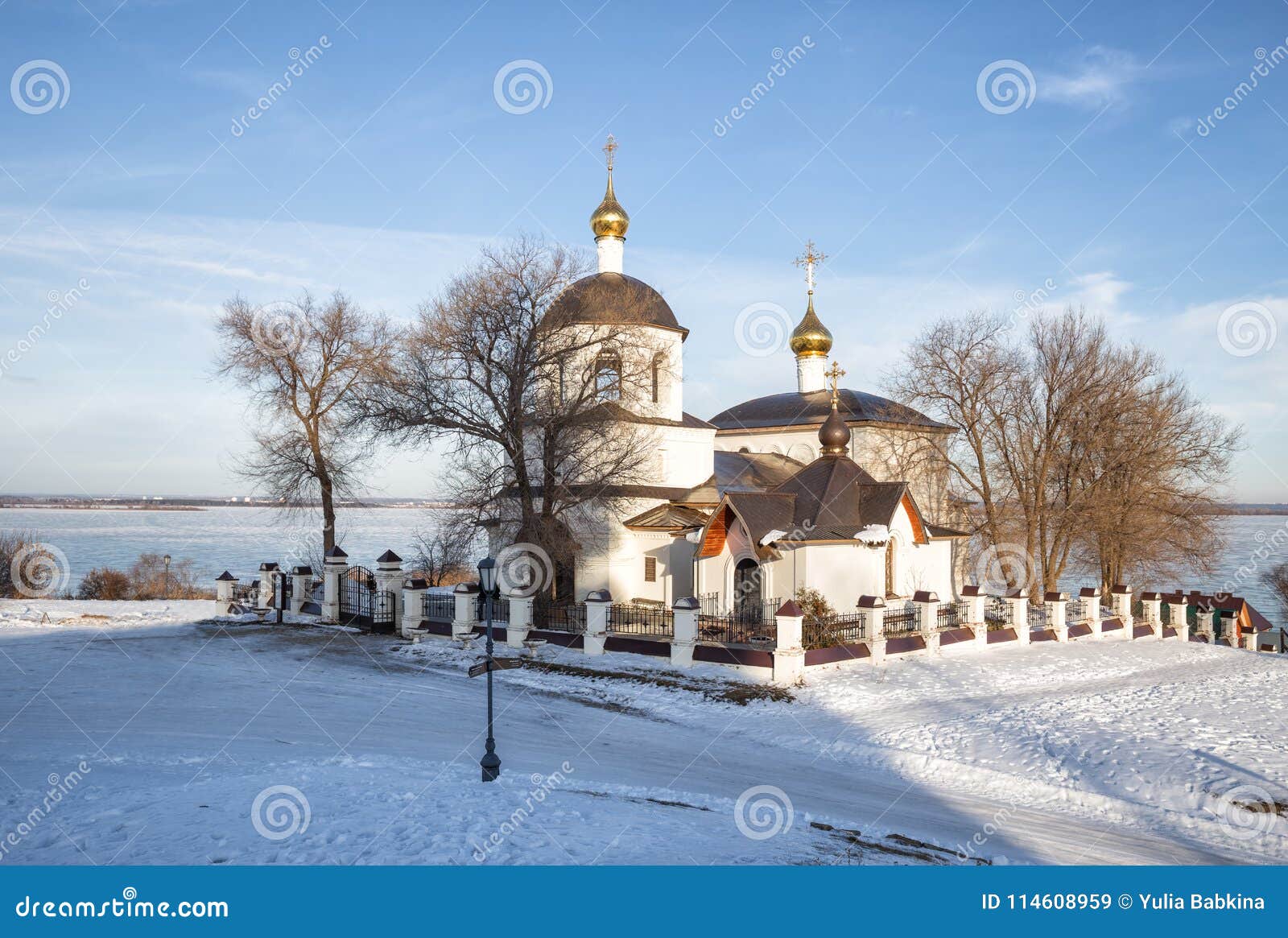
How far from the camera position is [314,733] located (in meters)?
10.9

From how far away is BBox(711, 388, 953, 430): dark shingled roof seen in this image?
2944 centimetres

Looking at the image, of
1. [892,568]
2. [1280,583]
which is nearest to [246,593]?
[892,568]

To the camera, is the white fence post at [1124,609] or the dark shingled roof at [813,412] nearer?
the white fence post at [1124,609]

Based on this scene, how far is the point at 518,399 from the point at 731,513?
5.88m

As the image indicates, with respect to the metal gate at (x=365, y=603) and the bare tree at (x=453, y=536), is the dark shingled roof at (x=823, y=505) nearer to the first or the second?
the bare tree at (x=453, y=536)

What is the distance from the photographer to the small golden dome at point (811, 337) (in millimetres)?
32938

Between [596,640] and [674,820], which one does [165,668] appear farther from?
[674,820]

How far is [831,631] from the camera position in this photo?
1700cm

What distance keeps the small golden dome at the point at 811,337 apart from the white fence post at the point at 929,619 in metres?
16.3

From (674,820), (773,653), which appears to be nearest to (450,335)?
(773,653)

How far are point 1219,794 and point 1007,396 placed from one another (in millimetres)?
19734

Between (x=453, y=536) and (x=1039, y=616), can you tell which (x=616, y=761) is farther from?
(x=1039, y=616)

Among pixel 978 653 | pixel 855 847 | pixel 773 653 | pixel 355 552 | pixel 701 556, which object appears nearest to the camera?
pixel 855 847

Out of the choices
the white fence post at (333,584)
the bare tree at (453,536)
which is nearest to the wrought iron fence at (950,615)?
the bare tree at (453,536)
